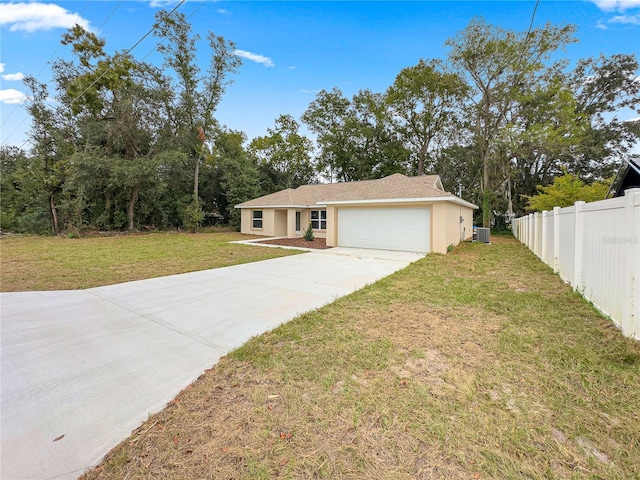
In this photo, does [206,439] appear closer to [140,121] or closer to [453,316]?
[453,316]

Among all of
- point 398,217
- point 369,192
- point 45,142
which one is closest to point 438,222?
point 398,217

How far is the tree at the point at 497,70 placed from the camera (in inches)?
837

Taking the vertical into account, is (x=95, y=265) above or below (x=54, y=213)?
below

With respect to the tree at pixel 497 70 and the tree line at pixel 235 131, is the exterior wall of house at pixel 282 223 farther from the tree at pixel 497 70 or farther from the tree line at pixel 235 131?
the tree at pixel 497 70

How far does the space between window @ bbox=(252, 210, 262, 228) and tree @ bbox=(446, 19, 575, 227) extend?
17048 mm

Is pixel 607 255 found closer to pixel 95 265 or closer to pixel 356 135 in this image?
pixel 95 265

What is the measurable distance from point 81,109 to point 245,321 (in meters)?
24.7

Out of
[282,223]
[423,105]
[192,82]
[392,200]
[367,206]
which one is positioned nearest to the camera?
[392,200]

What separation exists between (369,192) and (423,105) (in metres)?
19.1

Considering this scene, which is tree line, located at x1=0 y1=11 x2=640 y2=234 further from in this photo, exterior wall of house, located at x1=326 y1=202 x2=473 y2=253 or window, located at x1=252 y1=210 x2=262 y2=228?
exterior wall of house, located at x1=326 y1=202 x2=473 y2=253

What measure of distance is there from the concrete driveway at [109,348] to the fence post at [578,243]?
13.2 feet

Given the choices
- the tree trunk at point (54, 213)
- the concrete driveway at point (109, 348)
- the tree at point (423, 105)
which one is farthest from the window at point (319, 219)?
the tree trunk at point (54, 213)

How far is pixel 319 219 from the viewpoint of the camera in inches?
762

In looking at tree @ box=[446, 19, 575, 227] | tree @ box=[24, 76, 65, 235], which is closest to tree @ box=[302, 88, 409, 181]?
tree @ box=[446, 19, 575, 227]
